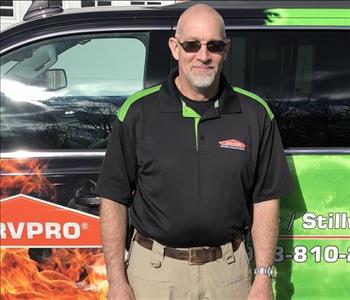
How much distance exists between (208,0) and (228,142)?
5.80ft

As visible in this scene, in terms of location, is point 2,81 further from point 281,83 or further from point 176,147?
point 281,83

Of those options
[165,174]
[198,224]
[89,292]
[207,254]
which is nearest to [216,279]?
[207,254]

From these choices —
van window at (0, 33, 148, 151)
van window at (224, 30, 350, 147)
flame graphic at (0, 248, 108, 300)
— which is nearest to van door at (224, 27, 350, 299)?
van window at (224, 30, 350, 147)

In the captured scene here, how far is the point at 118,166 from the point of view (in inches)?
78.0

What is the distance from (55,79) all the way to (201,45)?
0.88 meters

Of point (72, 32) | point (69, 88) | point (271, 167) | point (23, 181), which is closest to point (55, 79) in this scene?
point (69, 88)

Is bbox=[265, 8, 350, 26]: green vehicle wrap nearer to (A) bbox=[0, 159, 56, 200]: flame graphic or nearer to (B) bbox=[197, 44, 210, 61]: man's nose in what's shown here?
(B) bbox=[197, 44, 210, 61]: man's nose

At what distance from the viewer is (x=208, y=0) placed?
342 cm

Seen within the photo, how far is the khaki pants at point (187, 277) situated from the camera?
6.49 feet

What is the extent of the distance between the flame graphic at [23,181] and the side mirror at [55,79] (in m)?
0.39

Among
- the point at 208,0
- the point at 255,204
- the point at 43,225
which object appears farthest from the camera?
the point at 208,0

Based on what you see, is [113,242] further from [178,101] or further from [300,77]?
[300,77]

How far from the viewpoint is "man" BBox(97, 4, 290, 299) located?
1916 mm

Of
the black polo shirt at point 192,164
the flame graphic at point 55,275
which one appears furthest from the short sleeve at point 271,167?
the flame graphic at point 55,275
